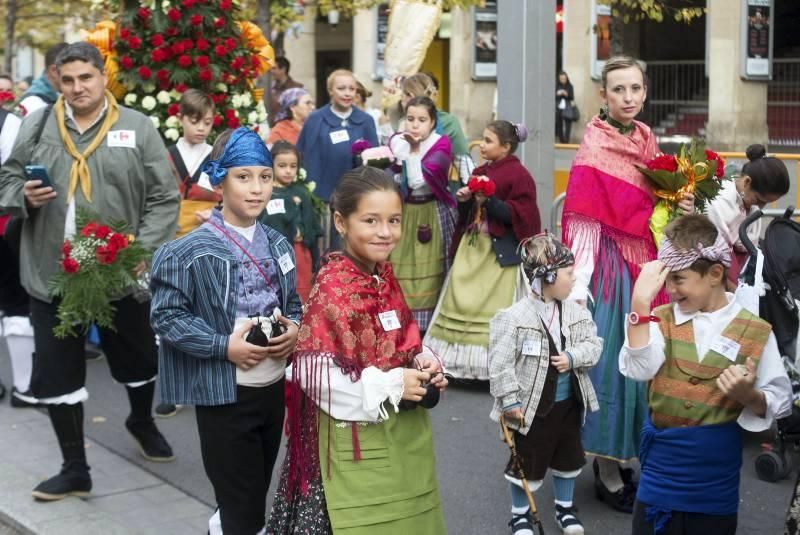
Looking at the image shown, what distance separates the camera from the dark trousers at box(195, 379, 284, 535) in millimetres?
4602

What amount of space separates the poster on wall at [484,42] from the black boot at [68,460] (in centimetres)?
2261

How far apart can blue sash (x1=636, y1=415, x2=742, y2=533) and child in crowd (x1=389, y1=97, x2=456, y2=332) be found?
4.72 meters

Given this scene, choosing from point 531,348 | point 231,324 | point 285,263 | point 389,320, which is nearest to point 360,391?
point 389,320

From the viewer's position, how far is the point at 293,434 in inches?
162

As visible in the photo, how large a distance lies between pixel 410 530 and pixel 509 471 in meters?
1.45

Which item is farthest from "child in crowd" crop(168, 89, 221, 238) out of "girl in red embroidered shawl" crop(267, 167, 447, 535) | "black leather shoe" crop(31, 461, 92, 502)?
"girl in red embroidered shawl" crop(267, 167, 447, 535)

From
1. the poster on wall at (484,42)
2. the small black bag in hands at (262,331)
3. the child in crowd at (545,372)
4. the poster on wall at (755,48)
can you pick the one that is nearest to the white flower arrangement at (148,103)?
the child in crowd at (545,372)

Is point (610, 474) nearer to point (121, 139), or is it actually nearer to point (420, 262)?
point (121, 139)

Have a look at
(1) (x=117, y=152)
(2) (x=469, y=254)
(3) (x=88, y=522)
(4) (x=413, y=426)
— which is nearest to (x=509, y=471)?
(4) (x=413, y=426)

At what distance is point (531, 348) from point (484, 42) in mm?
23803

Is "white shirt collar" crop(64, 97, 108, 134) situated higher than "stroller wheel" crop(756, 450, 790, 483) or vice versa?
"white shirt collar" crop(64, 97, 108, 134)

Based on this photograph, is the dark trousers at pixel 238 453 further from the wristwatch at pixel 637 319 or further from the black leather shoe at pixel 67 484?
the black leather shoe at pixel 67 484

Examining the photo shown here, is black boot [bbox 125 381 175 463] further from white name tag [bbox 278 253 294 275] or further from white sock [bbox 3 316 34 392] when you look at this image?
white name tag [bbox 278 253 294 275]

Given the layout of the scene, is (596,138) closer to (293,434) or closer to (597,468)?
(597,468)
